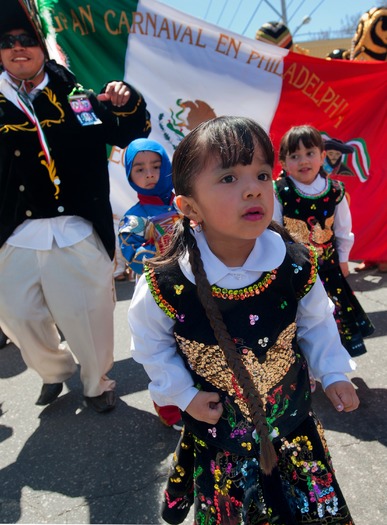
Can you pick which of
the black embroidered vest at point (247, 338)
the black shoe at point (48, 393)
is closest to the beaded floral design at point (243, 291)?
the black embroidered vest at point (247, 338)

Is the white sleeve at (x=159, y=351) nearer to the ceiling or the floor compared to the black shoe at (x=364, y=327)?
nearer to the ceiling

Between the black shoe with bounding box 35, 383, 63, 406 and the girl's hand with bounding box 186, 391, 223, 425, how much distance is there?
171 cm

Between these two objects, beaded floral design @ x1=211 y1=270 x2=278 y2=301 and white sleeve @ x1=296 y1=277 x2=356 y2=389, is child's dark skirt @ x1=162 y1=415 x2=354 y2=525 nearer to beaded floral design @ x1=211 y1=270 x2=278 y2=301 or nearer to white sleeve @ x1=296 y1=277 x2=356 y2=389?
white sleeve @ x1=296 y1=277 x2=356 y2=389

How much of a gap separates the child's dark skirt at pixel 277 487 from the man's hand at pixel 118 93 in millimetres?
1720

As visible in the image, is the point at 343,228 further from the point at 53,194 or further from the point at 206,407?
the point at 206,407

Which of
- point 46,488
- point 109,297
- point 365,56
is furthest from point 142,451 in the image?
point 365,56

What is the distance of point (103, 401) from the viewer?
9.01 ft

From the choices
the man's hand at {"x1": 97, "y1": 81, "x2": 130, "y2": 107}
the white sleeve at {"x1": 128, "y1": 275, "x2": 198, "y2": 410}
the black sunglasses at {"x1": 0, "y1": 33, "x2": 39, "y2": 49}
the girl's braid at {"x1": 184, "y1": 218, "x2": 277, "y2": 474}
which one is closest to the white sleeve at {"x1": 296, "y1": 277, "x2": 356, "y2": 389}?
the girl's braid at {"x1": 184, "y1": 218, "x2": 277, "y2": 474}

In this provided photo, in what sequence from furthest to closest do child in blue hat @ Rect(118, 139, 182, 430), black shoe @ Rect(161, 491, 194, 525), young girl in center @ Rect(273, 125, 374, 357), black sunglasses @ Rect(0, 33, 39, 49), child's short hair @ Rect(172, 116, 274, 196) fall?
1. young girl in center @ Rect(273, 125, 374, 357)
2. child in blue hat @ Rect(118, 139, 182, 430)
3. black sunglasses @ Rect(0, 33, 39, 49)
4. black shoe @ Rect(161, 491, 194, 525)
5. child's short hair @ Rect(172, 116, 274, 196)

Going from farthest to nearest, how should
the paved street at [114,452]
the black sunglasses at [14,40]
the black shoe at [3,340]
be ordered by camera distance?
the black shoe at [3,340] → the black sunglasses at [14,40] → the paved street at [114,452]

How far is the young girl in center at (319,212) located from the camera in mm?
2686

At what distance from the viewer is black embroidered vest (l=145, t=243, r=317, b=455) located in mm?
1334

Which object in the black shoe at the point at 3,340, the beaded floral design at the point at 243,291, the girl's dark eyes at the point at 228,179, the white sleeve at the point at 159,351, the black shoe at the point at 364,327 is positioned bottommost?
the black shoe at the point at 3,340

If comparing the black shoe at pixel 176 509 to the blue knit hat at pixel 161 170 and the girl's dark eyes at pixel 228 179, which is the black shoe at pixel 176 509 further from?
the blue knit hat at pixel 161 170
